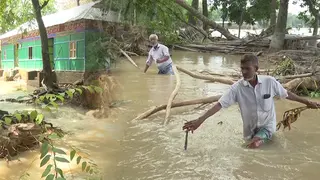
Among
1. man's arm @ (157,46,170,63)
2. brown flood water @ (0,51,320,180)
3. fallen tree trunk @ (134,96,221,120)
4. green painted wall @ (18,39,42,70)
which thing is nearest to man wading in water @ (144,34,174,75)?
man's arm @ (157,46,170,63)

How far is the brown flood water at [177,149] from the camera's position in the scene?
3137 mm

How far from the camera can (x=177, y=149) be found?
3.77m

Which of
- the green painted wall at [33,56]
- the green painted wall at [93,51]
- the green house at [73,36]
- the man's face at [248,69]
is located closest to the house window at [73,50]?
the green house at [73,36]

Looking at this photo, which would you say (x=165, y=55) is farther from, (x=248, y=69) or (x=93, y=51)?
(x=248, y=69)

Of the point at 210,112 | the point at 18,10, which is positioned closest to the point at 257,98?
the point at 210,112

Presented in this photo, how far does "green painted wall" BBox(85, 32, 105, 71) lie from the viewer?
154 inches

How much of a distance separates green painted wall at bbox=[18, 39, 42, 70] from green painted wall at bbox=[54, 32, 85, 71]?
42.6 inches

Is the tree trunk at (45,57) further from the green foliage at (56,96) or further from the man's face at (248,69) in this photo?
the green foliage at (56,96)

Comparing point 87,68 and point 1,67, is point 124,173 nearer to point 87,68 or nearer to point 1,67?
point 87,68

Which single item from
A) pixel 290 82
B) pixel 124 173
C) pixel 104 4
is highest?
pixel 104 4

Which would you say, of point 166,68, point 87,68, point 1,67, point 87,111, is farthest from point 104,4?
point 1,67

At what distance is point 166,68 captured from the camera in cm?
868

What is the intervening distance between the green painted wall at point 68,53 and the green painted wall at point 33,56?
42.6 inches

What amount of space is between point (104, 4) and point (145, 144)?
6.10 feet
